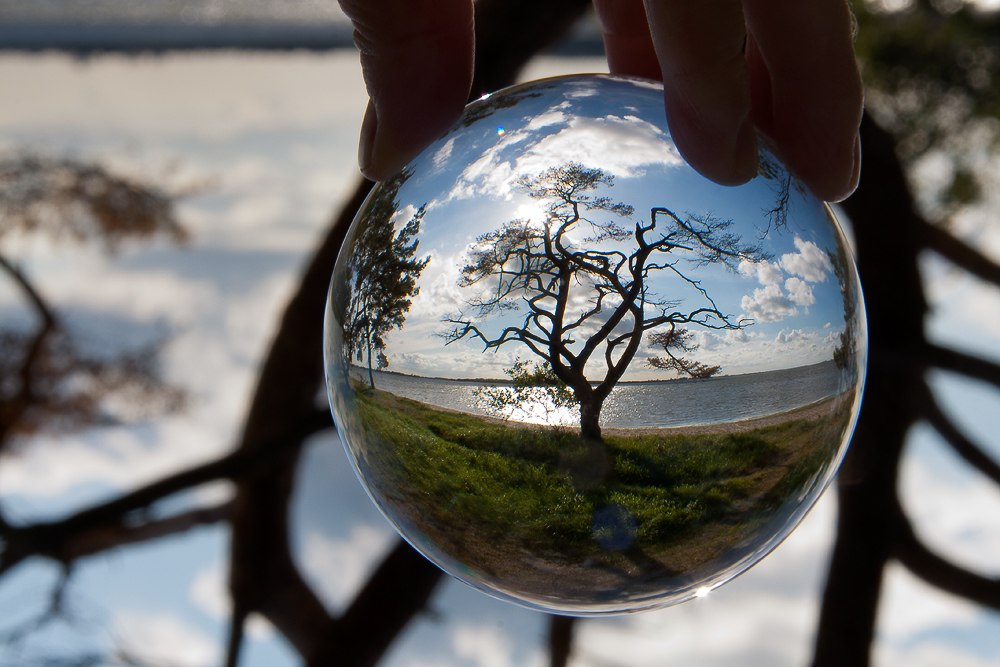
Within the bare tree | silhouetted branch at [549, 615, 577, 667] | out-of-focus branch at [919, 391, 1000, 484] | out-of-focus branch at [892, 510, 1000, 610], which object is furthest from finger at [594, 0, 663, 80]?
silhouetted branch at [549, 615, 577, 667]

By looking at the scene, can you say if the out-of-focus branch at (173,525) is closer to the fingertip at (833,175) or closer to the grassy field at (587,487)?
the grassy field at (587,487)

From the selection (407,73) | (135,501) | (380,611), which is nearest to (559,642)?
(380,611)

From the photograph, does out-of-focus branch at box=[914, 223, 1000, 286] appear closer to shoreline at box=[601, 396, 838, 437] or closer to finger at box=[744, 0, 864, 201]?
finger at box=[744, 0, 864, 201]

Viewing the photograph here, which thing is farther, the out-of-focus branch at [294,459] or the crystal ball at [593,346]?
the out-of-focus branch at [294,459]

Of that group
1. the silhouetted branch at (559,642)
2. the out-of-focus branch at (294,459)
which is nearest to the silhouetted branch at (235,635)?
the out-of-focus branch at (294,459)

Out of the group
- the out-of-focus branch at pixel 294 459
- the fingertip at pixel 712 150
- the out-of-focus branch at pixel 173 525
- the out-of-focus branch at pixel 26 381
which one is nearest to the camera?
the fingertip at pixel 712 150

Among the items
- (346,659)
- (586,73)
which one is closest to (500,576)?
(586,73)

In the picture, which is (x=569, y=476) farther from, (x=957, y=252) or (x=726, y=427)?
(x=957, y=252)
